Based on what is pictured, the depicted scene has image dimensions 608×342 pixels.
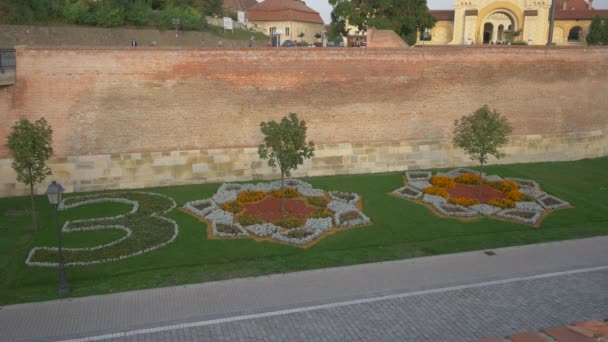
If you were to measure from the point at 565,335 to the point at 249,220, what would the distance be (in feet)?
32.7

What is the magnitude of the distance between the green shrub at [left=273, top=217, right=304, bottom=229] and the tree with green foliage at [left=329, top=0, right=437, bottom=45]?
70.7ft

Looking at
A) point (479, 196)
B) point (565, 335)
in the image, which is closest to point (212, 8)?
point (479, 196)

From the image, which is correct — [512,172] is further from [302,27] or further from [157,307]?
[302,27]

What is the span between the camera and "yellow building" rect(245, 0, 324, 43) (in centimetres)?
5291

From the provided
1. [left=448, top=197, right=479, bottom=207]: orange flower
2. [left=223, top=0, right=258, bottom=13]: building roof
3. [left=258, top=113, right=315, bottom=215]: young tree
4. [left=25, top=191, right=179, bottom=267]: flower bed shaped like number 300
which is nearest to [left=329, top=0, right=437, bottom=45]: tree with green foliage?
[left=448, top=197, right=479, bottom=207]: orange flower

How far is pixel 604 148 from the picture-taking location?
2567cm

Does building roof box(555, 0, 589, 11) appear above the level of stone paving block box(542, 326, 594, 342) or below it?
above

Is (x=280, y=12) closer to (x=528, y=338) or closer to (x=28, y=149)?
A: (x=28, y=149)

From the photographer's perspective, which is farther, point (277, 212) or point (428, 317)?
point (277, 212)

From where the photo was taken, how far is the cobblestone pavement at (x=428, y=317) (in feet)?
32.3

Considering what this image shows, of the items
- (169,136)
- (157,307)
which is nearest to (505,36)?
(169,136)

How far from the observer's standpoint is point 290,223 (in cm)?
1571

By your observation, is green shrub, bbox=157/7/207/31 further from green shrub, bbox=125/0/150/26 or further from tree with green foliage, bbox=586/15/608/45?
tree with green foliage, bbox=586/15/608/45

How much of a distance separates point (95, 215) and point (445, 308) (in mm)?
11273
